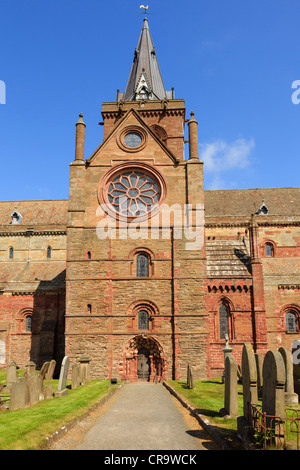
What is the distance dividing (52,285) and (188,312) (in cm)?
1211

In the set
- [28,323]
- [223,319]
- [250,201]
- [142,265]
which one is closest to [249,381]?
[142,265]

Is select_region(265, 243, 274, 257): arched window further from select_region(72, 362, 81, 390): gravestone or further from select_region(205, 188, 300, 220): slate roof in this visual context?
select_region(72, 362, 81, 390): gravestone

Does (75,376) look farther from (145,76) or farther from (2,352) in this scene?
(145,76)

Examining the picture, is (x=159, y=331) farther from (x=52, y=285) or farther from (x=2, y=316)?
(x=2, y=316)

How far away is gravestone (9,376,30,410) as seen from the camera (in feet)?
45.4

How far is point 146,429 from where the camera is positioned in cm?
1083

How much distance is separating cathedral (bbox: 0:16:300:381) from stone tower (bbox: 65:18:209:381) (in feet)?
0.21

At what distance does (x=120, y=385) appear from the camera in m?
20.9

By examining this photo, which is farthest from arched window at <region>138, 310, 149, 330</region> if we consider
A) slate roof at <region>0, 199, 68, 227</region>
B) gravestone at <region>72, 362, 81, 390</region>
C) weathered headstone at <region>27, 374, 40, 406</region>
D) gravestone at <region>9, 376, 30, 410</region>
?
slate roof at <region>0, 199, 68, 227</region>

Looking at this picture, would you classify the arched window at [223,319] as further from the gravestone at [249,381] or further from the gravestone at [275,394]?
the gravestone at [275,394]

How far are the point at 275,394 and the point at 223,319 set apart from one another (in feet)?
62.2

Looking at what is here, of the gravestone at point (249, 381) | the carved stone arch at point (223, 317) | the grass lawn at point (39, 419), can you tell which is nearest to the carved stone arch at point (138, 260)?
the carved stone arch at point (223, 317)

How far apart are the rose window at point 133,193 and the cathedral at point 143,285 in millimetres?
72
